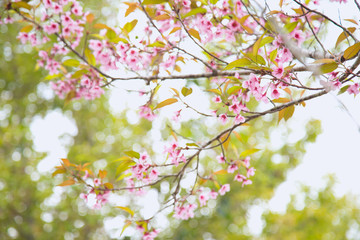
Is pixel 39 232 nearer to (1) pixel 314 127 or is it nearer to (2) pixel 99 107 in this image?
(2) pixel 99 107

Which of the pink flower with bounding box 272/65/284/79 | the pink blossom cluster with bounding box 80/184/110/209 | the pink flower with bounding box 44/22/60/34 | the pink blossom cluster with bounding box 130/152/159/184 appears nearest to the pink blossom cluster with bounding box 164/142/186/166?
the pink blossom cluster with bounding box 130/152/159/184

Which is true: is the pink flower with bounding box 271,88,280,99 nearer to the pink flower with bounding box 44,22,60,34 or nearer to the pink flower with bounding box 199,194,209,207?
the pink flower with bounding box 199,194,209,207

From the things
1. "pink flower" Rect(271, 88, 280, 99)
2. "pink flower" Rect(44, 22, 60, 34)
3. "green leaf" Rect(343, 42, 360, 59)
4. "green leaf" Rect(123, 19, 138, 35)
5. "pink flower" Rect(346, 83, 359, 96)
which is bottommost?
"pink flower" Rect(346, 83, 359, 96)

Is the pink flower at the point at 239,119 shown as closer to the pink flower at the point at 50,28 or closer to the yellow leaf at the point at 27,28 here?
the pink flower at the point at 50,28

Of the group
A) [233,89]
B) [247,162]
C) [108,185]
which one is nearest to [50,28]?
[108,185]

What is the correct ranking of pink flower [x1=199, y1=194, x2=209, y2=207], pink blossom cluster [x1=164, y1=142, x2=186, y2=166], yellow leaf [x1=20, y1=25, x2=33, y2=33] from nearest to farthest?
pink blossom cluster [x1=164, y1=142, x2=186, y2=166]
pink flower [x1=199, y1=194, x2=209, y2=207]
yellow leaf [x1=20, y1=25, x2=33, y2=33]

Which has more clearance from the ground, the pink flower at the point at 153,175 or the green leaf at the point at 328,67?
the pink flower at the point at 153,175

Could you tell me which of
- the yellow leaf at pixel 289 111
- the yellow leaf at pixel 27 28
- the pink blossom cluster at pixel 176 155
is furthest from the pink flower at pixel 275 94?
the yellow leaf at pixel 27 28

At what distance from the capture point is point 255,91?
1164 mm

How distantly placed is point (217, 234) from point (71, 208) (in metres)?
2.13

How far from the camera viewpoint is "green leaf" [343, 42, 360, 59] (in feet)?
3.62

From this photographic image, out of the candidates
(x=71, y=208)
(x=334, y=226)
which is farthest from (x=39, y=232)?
(x=334, y=226)

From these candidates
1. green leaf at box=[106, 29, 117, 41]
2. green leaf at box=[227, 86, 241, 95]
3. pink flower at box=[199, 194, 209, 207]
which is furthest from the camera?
pink flower at box=[199, 194, 209, 207]

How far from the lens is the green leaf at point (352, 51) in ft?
3.62
